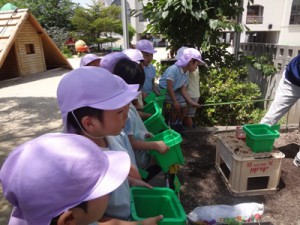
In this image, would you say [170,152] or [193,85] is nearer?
[170,152]

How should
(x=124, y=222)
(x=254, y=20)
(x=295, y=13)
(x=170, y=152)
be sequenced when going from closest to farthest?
(x=124, y=222) < (x=170, y=152) < (x=295, y=13) < (x=254, y=20)

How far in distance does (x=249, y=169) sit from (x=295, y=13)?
24.8 m

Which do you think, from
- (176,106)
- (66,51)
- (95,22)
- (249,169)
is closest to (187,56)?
(176,106)

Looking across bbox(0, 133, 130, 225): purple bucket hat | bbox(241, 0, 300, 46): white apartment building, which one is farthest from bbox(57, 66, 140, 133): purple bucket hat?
bbox(241, 0, 300, 46): white apartment building

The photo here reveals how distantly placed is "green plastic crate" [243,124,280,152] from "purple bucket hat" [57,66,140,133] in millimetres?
1800

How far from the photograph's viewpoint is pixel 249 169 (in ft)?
8.68

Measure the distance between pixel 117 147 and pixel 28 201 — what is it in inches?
28.5

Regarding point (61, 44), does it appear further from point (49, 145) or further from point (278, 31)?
point (49, 145)

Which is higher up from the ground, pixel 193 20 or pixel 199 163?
pixel 193 20

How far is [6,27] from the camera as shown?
9477 millimetres

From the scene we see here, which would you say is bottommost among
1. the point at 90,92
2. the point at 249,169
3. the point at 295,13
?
the point at 249,169

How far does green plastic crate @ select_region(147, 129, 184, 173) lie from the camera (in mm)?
1940

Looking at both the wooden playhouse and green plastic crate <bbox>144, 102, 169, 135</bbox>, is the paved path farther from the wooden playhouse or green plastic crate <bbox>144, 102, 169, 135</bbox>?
green plastic crate <bbox>144, 102, 169, 135</bbox>

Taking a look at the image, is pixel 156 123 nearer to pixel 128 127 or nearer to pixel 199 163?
pixel 128 127
